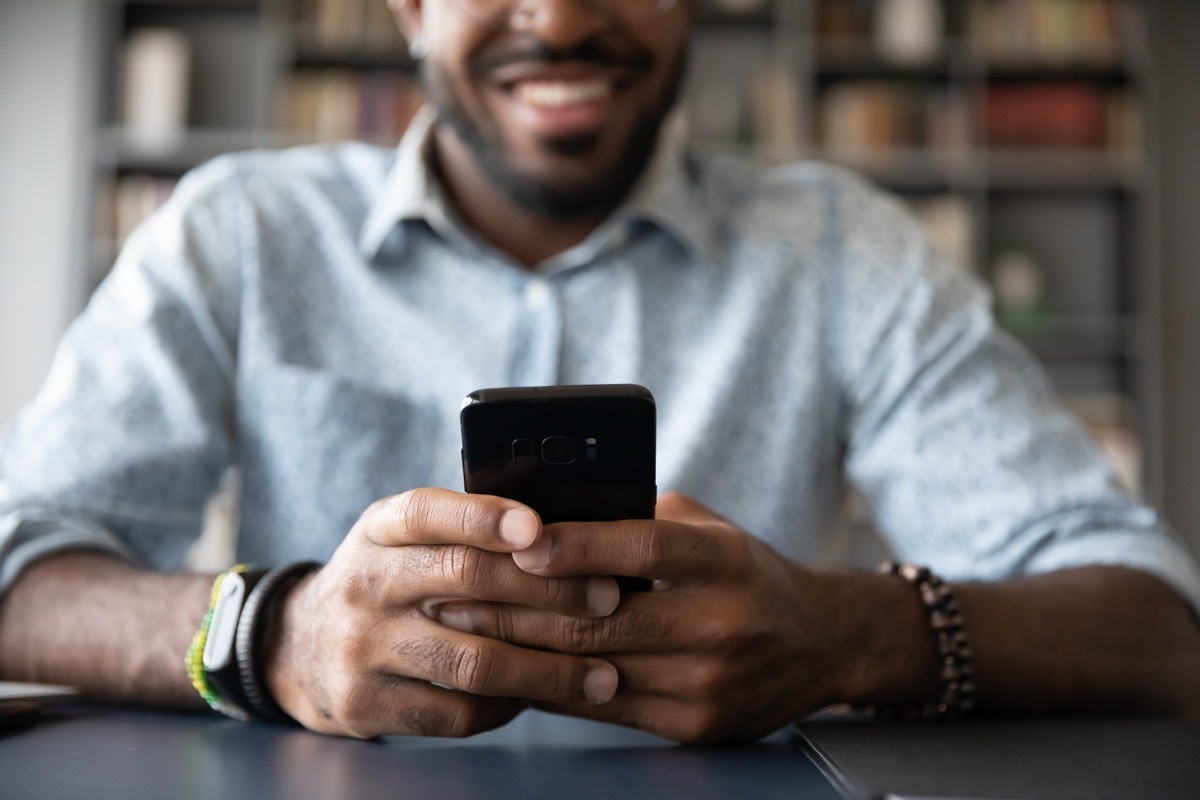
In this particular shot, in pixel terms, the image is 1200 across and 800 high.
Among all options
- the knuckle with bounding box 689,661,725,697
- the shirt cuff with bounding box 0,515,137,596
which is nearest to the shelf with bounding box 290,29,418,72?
the shirt cuff with bounding box 0,515,137,596

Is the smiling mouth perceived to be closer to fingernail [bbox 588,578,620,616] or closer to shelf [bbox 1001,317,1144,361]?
fingernail [bbox 588,578,620,616]

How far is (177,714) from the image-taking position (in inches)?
30.6

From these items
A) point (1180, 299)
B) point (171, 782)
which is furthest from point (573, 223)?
point (1180, 299)

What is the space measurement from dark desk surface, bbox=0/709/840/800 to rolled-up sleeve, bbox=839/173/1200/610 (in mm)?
483

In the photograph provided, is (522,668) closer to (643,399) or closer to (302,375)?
(643,399)

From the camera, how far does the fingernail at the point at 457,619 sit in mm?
682

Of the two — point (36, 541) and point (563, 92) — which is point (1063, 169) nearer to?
point (563, 92)

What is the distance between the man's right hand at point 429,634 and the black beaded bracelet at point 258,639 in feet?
0.15

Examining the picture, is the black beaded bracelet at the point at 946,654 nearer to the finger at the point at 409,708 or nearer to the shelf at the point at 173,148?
the finger at the point at 409,708

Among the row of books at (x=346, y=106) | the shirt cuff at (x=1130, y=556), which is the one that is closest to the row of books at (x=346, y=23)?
the row of books at (x=346, y=106)

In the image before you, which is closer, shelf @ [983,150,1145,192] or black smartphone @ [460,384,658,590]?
black smartphone @ [460,384,658,590]

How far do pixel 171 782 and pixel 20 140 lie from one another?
3.36 m

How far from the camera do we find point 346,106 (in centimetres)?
331

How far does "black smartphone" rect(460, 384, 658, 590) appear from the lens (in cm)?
62
